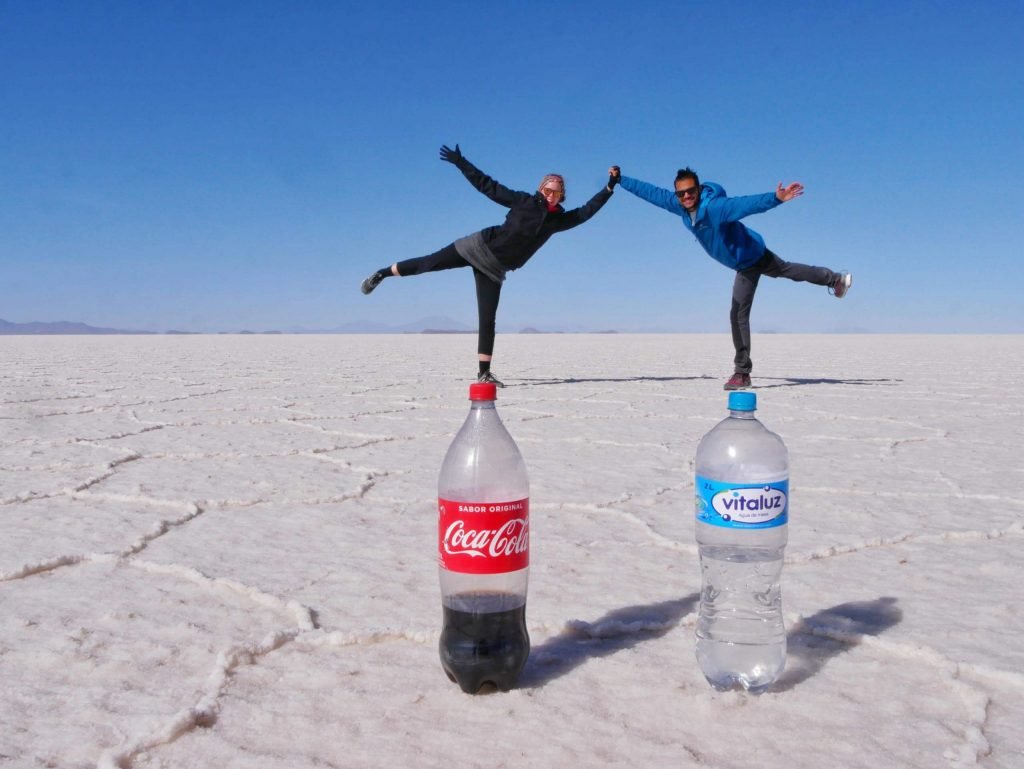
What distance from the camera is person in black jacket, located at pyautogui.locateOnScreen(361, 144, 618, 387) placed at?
516cm

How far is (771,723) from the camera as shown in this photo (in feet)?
3.45

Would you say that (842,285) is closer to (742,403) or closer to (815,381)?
(815,381)

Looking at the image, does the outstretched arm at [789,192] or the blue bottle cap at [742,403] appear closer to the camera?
the blue bottle cap at [742,403]

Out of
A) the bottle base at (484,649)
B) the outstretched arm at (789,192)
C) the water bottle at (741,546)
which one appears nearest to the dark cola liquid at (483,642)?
the bottle base at (484,649)

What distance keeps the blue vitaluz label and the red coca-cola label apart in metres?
0.27

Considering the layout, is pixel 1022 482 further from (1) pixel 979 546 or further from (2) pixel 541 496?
(2) pixel 541 496

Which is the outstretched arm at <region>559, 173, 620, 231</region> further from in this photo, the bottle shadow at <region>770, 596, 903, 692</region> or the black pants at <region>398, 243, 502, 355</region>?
the bottle shadow at <region>770, 596, 903, 692</region>

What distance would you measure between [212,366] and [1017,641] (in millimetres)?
8722

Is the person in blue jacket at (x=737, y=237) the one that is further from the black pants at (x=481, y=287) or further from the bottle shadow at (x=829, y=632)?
the bottle shadow at (x=829, y=632)

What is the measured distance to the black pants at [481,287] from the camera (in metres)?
5.30

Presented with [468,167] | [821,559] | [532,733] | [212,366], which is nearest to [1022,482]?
[821,559]

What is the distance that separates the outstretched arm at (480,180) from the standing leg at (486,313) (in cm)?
48

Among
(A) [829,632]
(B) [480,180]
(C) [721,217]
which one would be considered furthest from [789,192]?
(A) [829,632]

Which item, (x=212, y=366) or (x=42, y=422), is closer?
(x=42, y=422)
